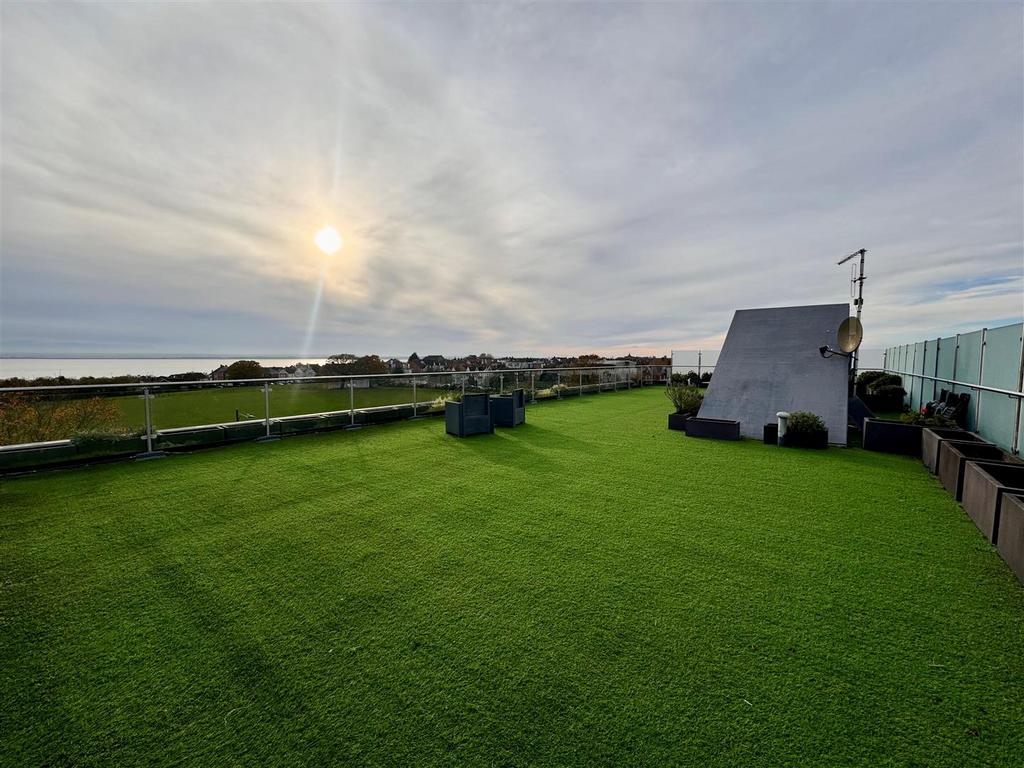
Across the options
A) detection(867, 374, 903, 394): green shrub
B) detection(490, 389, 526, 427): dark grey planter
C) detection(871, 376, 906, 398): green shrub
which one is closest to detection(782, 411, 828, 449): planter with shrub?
detection(490, 389, 526, 427): dark grey planter

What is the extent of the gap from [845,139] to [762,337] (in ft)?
12.8

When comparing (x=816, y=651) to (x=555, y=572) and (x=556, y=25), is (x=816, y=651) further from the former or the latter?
(x=556, y=25)

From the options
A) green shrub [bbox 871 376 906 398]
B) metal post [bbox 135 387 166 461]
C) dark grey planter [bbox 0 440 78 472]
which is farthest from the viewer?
green shrub [bbox 871 376 906 398]

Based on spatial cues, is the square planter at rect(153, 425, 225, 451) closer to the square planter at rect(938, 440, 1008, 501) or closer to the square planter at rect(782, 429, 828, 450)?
the square planter at rect(782, 429, 828, 450)

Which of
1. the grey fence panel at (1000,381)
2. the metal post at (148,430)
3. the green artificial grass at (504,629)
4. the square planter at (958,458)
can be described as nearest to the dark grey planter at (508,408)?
the green artificial grass at (504,629)

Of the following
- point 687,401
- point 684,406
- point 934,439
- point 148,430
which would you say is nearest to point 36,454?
point 148,430

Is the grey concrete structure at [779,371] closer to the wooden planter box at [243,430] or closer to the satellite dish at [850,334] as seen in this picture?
the satellite dish at [850,334]

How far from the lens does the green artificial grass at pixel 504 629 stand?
148 cm

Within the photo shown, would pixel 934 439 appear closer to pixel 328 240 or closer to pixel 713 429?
pixel 713 429

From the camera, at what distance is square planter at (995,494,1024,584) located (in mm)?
2592

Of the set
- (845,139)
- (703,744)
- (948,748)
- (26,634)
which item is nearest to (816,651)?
(948,748)

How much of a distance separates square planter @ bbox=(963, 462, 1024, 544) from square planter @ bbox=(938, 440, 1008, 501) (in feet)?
0.68

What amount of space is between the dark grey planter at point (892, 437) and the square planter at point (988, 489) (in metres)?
2.65

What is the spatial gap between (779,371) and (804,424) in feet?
6.75
